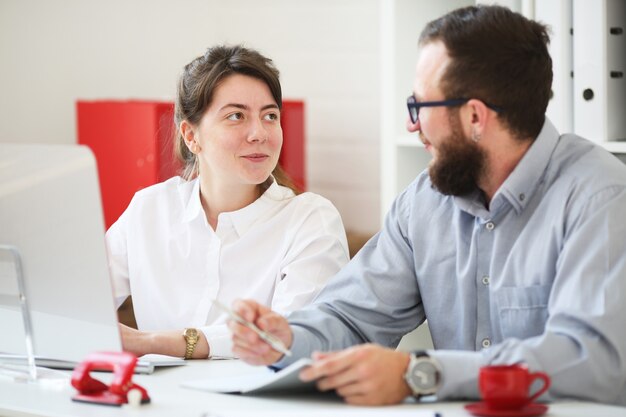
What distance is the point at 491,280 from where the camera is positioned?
1783 millimetres

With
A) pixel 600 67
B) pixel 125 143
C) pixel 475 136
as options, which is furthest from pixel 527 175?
pixel 125 143

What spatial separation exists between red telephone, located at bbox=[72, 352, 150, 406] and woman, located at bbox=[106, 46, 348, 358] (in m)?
0.66

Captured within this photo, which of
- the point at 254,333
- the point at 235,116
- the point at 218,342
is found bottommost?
the point at 218,342

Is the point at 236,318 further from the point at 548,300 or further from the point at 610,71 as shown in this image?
the point at 610,71

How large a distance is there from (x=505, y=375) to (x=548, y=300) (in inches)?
15.2

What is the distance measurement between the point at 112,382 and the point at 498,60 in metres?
0.85

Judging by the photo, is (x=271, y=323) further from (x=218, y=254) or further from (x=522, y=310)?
(x=218, y=254)

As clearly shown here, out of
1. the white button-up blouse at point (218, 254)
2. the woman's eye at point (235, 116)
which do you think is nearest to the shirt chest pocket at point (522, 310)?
the white button-up blouse at point (218, 254)

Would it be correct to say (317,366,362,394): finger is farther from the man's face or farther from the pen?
the man's face

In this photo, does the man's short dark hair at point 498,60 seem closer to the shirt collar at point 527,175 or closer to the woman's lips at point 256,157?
the shirt collar at point 527,175

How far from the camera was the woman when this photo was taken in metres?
2.27

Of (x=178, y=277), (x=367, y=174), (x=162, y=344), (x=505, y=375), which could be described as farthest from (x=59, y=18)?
(x=505, y=375)

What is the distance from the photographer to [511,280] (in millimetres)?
1746

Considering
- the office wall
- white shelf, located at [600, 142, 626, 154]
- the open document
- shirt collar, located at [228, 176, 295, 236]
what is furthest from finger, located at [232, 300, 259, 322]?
the office wall
